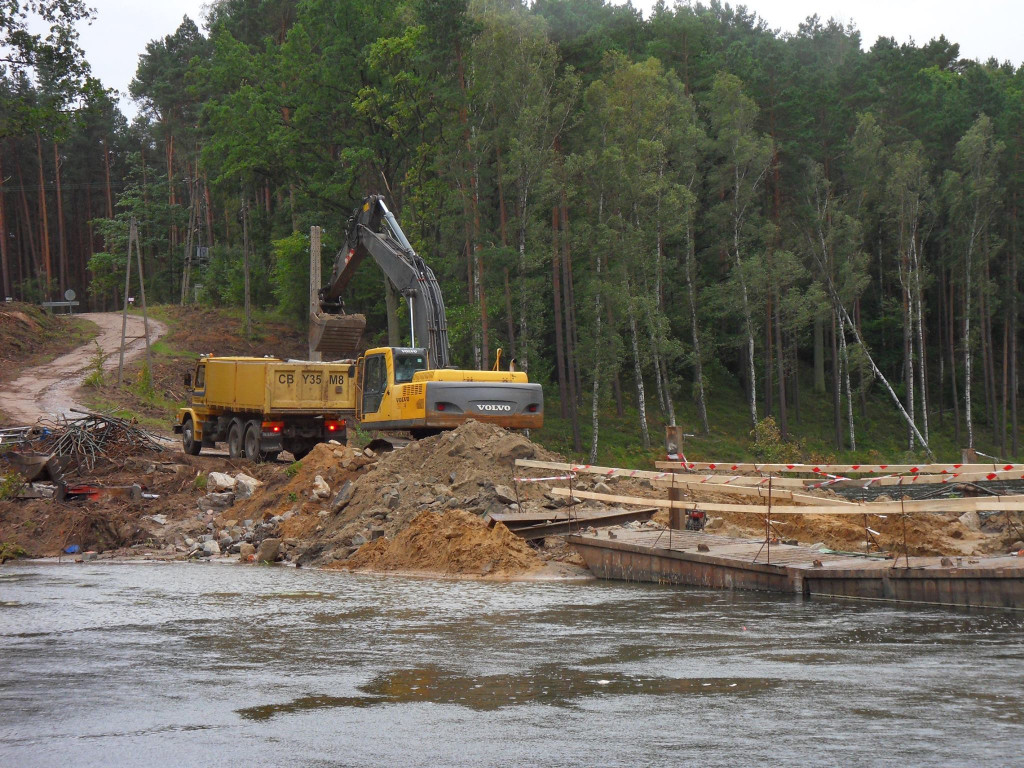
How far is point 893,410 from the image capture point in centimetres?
5931

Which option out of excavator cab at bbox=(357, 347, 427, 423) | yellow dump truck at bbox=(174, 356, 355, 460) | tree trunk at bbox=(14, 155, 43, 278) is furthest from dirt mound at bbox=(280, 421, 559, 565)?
tree trunk at bbox=(14, 155, 43, 278)

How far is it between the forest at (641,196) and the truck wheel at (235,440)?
1296cm

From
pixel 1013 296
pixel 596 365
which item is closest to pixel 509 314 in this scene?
pixel 596 365

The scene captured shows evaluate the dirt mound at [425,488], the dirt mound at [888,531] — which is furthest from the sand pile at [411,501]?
the dirt mound at [888,531]

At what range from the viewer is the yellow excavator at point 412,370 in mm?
22438

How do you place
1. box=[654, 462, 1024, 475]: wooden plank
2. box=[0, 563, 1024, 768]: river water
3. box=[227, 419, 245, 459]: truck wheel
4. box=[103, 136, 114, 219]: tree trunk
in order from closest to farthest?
1. box=[0, 563, 1024, 768]: river water
2. box=[654, 462, 1024, 475]: wooden plank
3. box=[227, 419, 245, 459]: truck wheel
4. box=[103, 136, 114, 219]: tree trunk

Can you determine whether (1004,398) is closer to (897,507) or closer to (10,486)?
(897,507)

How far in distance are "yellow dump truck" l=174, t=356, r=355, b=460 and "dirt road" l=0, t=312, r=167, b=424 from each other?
449cm

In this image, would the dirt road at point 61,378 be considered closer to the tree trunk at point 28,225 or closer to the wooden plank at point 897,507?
the wooden plank at point 897,507

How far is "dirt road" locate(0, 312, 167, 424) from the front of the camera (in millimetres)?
37312

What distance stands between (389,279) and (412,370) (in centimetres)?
504

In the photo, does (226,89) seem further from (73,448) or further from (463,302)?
(73,448)

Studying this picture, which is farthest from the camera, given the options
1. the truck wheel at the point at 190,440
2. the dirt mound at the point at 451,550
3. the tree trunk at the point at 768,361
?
the tree trunk at the point at 768,361

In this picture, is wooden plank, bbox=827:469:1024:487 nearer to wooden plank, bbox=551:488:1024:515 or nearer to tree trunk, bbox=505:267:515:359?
wooden plank, bbox=551:488:1024:515
